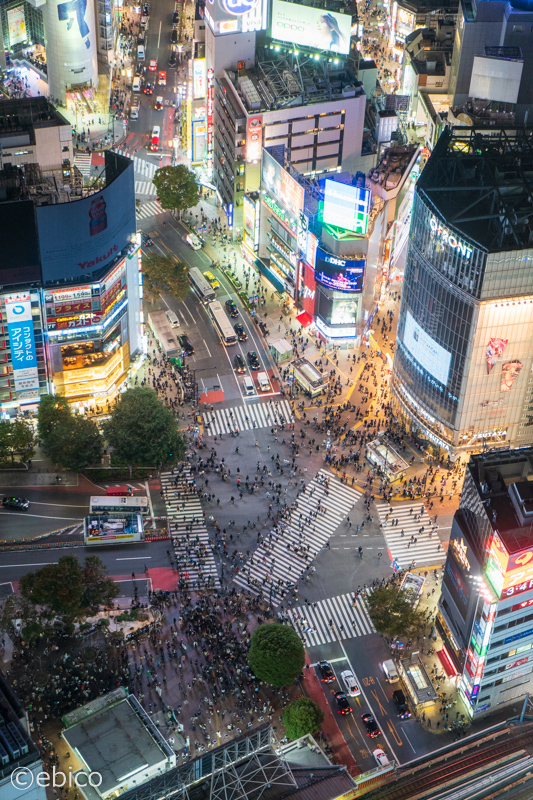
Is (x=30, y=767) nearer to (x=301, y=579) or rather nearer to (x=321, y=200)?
(x=301, y=579)

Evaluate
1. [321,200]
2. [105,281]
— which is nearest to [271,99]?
[321,200]

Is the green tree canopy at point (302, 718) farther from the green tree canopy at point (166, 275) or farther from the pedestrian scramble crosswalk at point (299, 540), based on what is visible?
the green tree canopy at point (166, 275)

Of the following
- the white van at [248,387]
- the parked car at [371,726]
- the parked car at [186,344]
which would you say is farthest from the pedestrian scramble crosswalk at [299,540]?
the parked car at [186,344]

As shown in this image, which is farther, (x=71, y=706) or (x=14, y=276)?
(x=14, y=276)

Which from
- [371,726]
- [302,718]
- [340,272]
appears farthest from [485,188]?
[302,718]

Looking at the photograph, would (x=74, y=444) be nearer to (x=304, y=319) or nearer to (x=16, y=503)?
(x=16, y=503)
